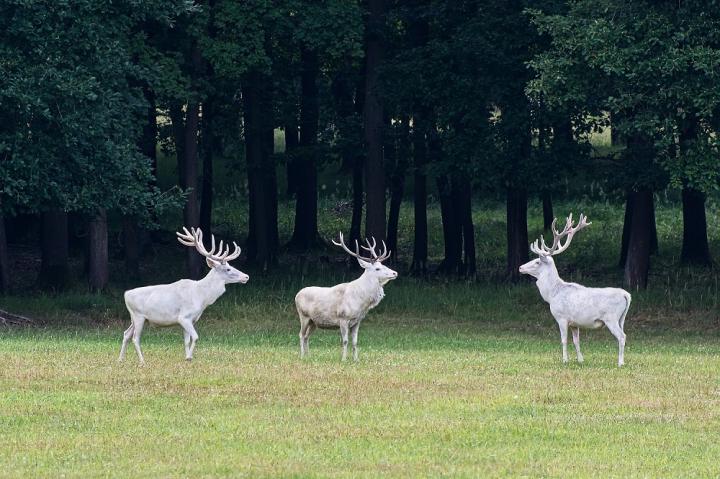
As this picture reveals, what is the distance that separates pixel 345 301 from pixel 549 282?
3.00 metres

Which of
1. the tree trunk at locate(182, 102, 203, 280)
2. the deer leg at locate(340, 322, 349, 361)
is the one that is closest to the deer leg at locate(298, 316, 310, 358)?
the deer leg at locate(340, 322, 349, 361)

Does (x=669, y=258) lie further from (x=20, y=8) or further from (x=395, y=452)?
(x=395, y=452)

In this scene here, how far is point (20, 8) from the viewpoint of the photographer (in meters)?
27.5

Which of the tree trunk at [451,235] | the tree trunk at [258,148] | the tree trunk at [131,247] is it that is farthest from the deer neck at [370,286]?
the tree trunk at [451,235]

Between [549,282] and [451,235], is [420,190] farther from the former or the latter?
[549,282]

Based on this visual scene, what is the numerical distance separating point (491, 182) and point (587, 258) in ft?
32.4

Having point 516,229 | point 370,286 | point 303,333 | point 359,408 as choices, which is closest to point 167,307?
point 303,333

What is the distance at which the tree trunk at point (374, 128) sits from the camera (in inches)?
1437

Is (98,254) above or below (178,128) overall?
below

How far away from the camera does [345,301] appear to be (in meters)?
20.9

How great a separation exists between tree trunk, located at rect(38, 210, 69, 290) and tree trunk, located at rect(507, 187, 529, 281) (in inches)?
417

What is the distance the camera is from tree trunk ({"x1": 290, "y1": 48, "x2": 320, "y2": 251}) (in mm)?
40719

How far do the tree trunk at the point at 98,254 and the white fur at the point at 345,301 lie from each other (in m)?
12.7

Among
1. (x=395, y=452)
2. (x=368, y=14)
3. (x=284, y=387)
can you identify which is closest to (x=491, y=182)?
(x=368, y=14)
